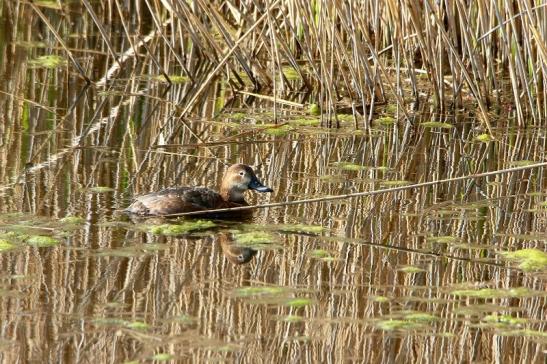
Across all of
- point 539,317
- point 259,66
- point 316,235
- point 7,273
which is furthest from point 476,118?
point 7,273

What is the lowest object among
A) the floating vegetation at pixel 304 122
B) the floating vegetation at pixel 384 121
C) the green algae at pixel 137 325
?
the green algae at pixel 137 325

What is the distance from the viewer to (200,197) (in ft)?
22.6

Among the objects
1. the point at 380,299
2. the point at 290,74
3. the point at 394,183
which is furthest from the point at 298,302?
the point at 290,74

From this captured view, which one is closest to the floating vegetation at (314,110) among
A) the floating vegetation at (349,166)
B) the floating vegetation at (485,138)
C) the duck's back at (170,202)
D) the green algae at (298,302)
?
the floating vegetation at (485,138)

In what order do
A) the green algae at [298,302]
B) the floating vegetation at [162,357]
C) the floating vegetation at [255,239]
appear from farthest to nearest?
the floating vegetation at [255,239], the green algae at [298,302], the floating vegetation at [162,357]

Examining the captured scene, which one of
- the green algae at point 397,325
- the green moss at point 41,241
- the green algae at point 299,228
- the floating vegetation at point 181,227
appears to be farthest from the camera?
the green algae at point 299,228

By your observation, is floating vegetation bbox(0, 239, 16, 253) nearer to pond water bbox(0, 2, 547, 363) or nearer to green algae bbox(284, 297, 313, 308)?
pond water bbox(0, 2, 547, 363)

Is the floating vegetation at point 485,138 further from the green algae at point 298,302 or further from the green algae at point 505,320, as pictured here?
the green algae at point 298,302

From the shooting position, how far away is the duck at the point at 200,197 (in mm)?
6691

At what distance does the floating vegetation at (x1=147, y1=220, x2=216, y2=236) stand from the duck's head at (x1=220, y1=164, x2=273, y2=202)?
1.71 ft

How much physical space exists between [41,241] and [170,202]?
0.88 meters

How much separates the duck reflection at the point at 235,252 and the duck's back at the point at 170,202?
422 millimetres

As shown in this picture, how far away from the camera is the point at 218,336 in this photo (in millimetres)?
4996

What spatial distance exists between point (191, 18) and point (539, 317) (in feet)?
16.4
